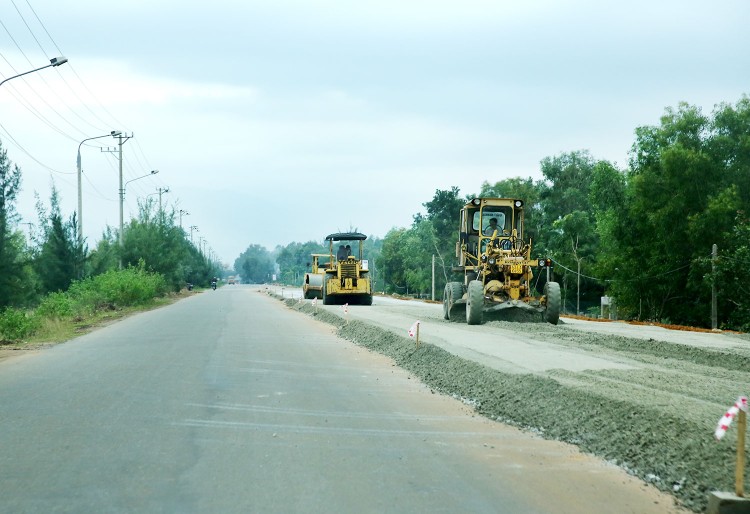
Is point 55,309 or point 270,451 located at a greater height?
point 55,309

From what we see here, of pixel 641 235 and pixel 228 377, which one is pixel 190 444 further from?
pixel 641 235

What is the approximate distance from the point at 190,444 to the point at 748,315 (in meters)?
26.6

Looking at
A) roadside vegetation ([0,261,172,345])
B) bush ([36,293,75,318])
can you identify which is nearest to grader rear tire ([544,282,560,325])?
roadside vegetation ([0,261,172,345])

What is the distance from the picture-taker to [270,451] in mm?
7512

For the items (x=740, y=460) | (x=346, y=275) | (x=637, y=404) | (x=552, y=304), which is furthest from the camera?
(x=346, y=275)

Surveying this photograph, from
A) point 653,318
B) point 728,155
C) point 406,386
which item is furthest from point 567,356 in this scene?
point 728,155

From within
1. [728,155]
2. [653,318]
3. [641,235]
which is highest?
[728,155]

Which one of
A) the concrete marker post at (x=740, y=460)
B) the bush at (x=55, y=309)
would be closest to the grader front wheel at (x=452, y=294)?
the bush at (x=55, y=309)

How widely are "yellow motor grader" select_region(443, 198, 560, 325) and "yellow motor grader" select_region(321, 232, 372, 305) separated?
16.8m

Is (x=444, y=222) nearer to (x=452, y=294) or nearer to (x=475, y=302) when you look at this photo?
(x=452, y=294)

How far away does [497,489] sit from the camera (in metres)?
6.36

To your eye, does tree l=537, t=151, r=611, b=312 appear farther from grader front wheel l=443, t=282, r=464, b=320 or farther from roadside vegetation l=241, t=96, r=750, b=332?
grader front wheel l=443, t=282, r=464, b=320

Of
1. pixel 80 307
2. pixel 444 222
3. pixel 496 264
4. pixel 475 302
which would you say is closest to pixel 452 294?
pixel 496 264

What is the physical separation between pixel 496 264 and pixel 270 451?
16.6 meters
